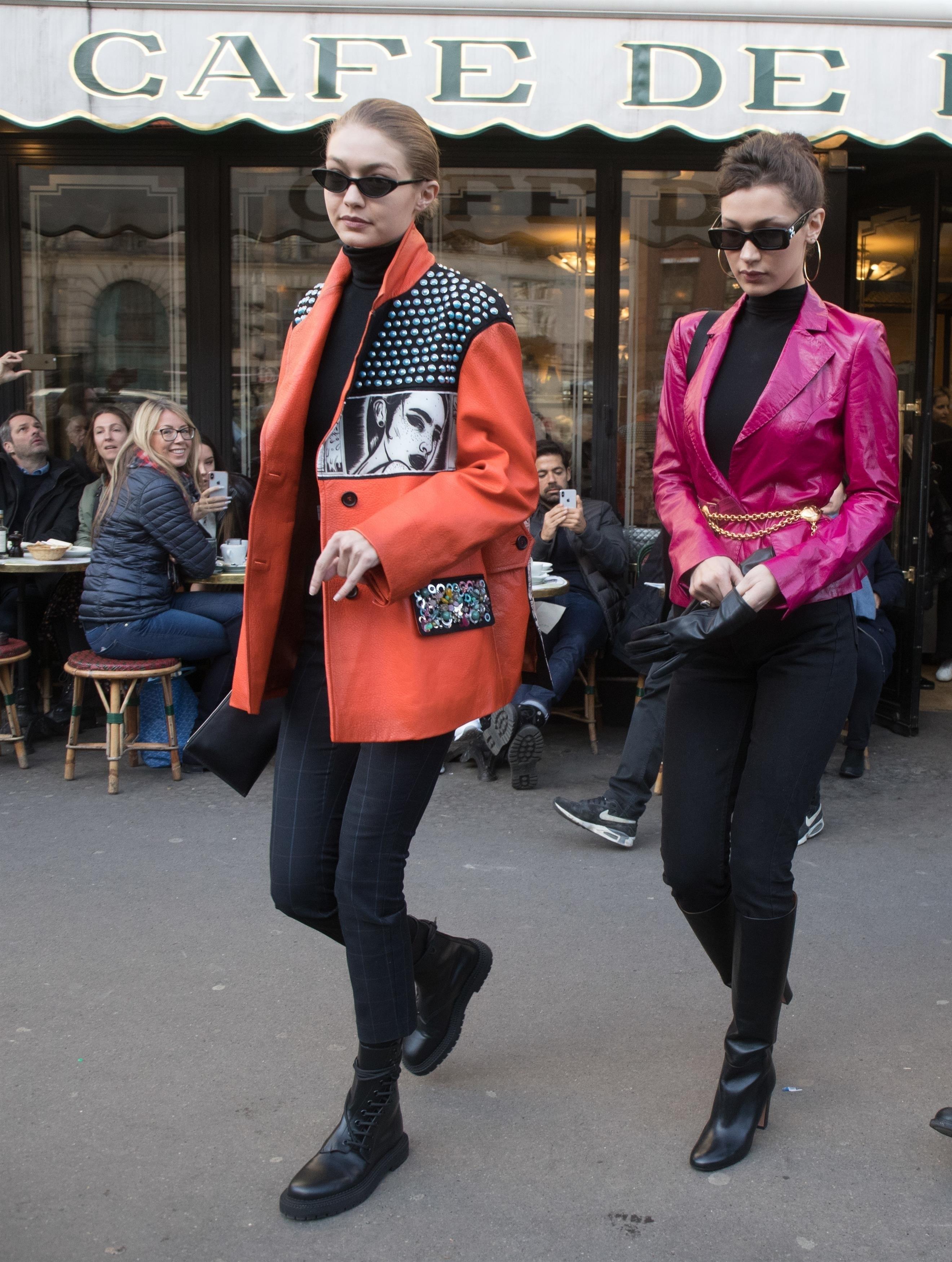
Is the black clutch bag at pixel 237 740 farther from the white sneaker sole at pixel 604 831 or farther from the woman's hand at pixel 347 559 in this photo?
the white sneaker sole at pixel 604 831

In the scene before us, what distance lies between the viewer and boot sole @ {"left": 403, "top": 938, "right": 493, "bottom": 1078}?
2922 millimetres

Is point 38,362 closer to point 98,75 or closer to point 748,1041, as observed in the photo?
point 98,75

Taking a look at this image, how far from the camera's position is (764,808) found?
2.56 meters

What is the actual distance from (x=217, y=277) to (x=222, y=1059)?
5.17m

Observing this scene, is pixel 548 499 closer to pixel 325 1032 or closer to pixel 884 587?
pixel 884 587

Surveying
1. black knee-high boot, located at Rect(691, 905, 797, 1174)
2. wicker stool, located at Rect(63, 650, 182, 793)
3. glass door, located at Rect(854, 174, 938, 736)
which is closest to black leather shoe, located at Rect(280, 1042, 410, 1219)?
black knee-high boot, located at Rect(691, 905, 797, 1174)

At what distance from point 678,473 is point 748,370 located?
10.6 inches

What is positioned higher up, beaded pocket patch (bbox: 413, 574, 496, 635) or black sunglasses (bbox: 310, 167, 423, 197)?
black sunglasses (bbox: 310, 167, 423, 197)

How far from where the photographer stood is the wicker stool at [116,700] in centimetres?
549

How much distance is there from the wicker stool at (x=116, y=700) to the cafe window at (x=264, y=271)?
205 centimetres

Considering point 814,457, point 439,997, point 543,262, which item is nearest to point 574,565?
point 543,262

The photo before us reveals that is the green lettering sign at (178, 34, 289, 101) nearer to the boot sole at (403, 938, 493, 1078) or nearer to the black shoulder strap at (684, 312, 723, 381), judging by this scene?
the black shoulder strap at (684, 312, 723, 381)

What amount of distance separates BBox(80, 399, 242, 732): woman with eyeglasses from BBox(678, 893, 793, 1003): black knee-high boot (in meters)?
3.35

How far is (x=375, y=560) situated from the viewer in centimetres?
228
